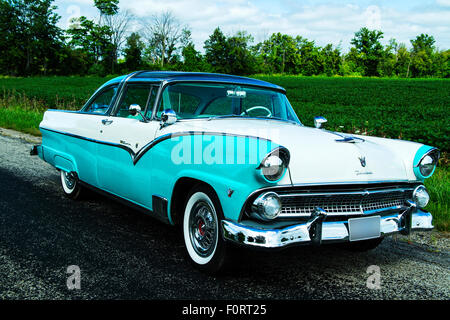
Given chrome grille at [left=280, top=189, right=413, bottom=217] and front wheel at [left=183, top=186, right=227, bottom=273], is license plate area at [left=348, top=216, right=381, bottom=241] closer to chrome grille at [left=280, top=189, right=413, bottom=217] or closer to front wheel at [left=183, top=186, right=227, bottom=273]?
chrome grille at [left=280, top=189, right=413, bottom=217]

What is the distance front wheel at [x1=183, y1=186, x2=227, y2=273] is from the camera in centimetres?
297

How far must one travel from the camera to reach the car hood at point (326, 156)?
9.25 ft

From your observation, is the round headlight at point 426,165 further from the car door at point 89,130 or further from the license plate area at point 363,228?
the car door at point 89,130

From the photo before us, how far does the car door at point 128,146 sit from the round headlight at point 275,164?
1361mm

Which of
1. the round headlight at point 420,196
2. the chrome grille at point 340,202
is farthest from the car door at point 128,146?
the round headlight at point 420,196

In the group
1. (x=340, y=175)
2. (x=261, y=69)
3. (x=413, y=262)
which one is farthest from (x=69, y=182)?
(x=261, y=69)

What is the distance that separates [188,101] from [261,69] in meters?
75.5

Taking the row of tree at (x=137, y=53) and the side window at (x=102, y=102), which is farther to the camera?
the row of tree at (x=137, y=53)

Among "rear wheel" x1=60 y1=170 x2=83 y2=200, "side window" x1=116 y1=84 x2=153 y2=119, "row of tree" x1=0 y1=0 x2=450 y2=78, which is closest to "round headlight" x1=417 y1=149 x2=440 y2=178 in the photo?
"side window" x1=116 y1=84 x2=153 y2=119

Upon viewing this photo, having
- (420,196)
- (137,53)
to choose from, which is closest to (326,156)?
(420,196)

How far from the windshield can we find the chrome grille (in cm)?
138

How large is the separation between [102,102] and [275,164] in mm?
3143

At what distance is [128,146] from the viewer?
3.98 meters

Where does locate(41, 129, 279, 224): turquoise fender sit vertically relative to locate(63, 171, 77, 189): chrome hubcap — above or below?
above
